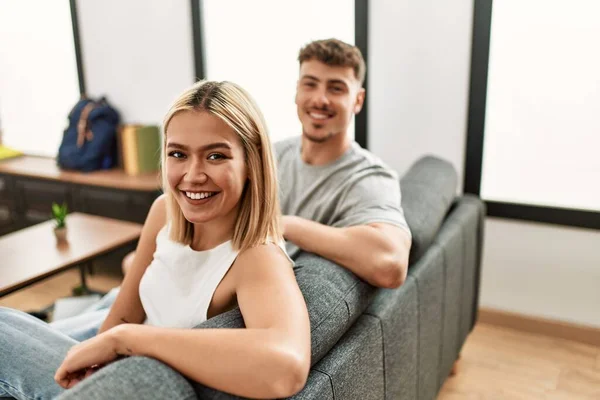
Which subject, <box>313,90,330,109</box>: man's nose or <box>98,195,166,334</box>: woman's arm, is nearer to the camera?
<box>98,195,166,334</box>: woman's arm

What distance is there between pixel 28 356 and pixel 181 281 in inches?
13.8

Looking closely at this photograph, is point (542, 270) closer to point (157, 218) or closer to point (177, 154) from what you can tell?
point (157, 218)

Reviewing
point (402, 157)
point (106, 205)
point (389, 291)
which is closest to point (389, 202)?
point (389, 291)

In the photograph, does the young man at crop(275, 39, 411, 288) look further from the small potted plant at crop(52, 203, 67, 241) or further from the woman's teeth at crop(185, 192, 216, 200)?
the small potted plant at crop(52, 203, 67, 241)

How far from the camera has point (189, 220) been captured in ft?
3.98

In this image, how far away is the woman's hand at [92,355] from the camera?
970mm

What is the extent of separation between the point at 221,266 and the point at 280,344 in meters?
0.32

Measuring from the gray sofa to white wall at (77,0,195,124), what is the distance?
171cm

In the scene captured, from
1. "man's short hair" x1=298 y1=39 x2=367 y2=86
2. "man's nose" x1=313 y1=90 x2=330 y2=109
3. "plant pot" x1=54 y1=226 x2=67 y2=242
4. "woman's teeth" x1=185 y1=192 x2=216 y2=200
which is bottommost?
"plant pot" x1=54 y1=226 x2=67 y2=242

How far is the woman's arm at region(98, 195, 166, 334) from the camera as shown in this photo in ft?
4.66

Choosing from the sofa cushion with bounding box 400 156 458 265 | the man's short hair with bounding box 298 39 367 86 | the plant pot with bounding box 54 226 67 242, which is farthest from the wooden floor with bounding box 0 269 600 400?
the plant pot with bounding box 54 226 67 242

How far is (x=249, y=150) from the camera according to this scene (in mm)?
1169

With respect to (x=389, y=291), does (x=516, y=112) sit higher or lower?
higher

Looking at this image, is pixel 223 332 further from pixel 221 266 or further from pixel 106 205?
pixel 106 205
